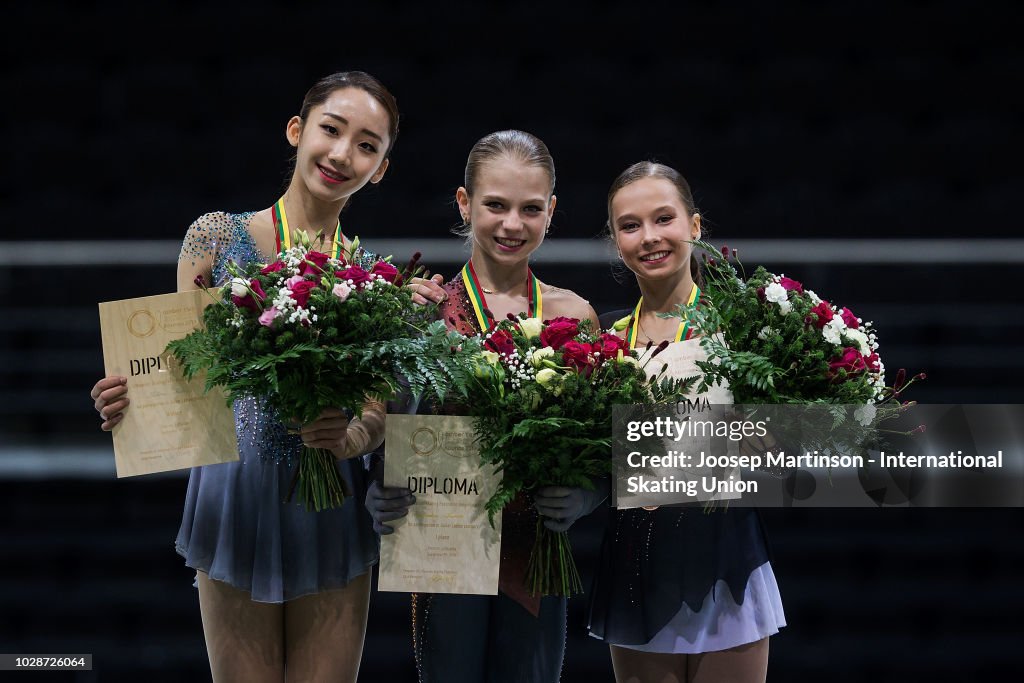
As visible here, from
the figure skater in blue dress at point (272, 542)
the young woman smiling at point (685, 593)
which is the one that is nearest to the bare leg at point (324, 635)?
the figure skater in blue dress at point (272, 542)

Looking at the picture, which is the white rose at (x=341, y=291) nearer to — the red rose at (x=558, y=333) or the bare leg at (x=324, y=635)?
the red rose at (x=558, y=333)

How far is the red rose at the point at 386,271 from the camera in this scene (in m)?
1.78

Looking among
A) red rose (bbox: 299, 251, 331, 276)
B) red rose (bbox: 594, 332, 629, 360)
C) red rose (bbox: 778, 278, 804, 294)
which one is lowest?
red rose (bbox: 594, 332, 629, 360)

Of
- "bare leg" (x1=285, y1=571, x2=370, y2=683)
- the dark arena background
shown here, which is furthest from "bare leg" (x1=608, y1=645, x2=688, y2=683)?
the dark arena background

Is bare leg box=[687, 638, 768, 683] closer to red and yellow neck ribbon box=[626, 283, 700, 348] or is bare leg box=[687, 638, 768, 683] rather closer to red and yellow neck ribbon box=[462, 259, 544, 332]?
red and yellow neck ribbon box=[626, 283, 700, 348]

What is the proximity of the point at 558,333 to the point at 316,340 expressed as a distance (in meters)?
0.42

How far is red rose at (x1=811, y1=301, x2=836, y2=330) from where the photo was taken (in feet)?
5.91

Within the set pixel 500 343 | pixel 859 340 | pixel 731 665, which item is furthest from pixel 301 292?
pixel 731 665

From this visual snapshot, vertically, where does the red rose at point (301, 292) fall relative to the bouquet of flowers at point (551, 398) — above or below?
above

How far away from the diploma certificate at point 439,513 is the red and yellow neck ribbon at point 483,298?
280mm

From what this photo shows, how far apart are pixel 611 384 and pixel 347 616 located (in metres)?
0.72

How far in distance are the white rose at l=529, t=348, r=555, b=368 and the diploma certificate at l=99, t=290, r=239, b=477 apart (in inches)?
23.1

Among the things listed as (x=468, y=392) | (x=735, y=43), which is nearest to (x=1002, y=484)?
(x=468, y=392)

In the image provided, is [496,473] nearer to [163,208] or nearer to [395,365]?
[395,365]
